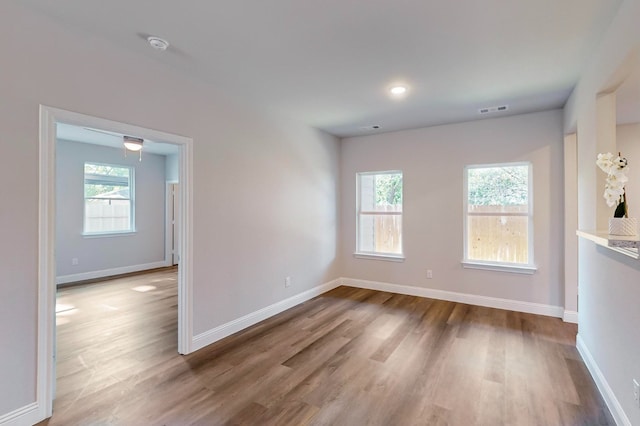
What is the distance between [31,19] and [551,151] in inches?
208

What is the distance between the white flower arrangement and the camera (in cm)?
195

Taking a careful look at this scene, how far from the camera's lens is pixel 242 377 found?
2.57m

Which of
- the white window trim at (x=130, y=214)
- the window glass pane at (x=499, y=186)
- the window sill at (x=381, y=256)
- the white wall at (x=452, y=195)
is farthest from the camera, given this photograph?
the white window trim at (x=130, y=214)

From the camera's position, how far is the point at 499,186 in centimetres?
441

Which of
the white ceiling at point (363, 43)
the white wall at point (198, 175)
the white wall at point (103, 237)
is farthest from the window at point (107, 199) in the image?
the white ceiling at point (363, 43)

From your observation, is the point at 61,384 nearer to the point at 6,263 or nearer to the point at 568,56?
the point at 6,263

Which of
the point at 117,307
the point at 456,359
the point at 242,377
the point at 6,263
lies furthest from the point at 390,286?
the point at 6,263

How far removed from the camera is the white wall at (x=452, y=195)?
13.1 feet

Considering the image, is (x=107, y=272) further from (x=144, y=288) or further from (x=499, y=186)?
(x=499, y=186)

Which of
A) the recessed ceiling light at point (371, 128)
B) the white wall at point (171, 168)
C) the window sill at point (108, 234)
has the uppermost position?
the recessed ceiling light at point (371, 128)

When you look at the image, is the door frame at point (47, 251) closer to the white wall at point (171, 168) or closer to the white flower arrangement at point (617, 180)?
the white flower arrangement at point (617, 180)

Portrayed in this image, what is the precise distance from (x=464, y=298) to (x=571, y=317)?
1.23m

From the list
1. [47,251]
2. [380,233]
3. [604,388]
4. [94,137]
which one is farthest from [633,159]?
[94,137]

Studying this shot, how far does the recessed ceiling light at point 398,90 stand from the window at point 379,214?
189 centimetres
